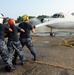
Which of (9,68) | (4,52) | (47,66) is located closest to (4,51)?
(4,52)

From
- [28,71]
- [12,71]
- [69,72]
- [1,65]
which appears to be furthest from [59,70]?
[1,65]

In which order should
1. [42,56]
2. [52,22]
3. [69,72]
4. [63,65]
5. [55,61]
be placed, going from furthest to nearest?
[52,22] < [42,56] < [55,61] < [63,65] < [69,72]

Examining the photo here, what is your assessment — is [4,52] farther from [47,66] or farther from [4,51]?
[47,66]

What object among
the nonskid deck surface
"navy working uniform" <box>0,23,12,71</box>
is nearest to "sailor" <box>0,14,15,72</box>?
"navy working uniform" <box>0,23,12,71</box>

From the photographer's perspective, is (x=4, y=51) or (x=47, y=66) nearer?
(x=4, y=51)

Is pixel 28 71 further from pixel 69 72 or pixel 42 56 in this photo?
pixel 42 56

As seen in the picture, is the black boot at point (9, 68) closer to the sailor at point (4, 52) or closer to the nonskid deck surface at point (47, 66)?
the sailor at point (4, 52)

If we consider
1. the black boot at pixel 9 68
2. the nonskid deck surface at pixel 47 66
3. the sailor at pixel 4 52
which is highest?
the sailor at pixel 4 52

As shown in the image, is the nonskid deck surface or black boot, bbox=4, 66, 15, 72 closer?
the nonskid deck surface

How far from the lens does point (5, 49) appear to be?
833cm

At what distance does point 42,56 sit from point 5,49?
3.27 m

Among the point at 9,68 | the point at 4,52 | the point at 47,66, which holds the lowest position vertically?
the point at 47,66

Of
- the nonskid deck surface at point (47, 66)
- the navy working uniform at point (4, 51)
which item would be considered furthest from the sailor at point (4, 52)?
the nonskid deck surface at point (47, 66)

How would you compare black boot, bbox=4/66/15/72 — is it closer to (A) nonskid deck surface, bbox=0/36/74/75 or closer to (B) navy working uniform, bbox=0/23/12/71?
(B) navy working uniform, bbox=0/23/12/71
